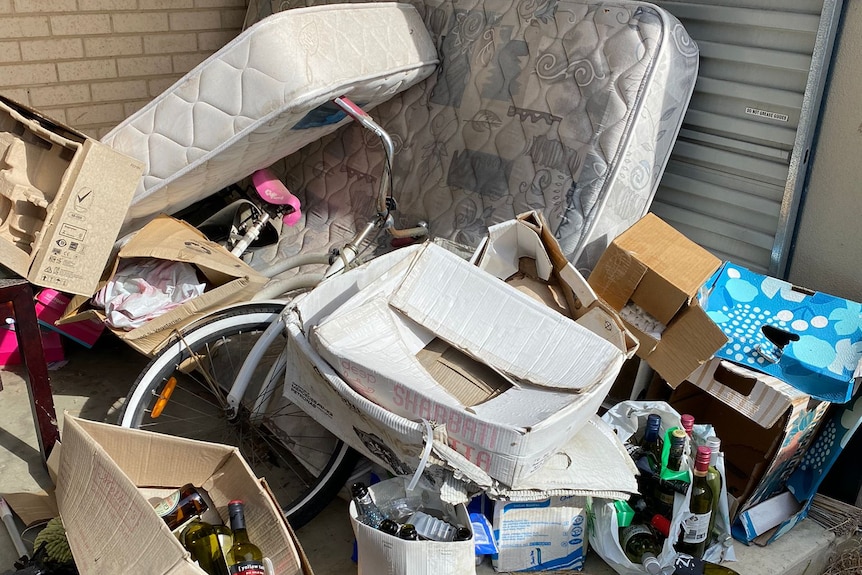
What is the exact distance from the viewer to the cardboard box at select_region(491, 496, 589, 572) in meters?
1.93

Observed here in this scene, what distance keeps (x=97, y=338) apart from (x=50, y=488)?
67 centimetres

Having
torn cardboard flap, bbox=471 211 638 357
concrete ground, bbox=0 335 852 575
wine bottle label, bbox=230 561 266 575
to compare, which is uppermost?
torn cardboard flap, bbox=471 211 638 357

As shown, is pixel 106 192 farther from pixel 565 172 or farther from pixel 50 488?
pixel 565 172

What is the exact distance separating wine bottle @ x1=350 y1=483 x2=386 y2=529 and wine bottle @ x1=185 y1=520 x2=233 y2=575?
Answer: 0.31m

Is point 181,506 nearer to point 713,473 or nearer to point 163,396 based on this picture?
point 163,396

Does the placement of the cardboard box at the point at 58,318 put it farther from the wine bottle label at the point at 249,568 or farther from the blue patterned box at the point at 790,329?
the blue patterned box at the point at 790,329

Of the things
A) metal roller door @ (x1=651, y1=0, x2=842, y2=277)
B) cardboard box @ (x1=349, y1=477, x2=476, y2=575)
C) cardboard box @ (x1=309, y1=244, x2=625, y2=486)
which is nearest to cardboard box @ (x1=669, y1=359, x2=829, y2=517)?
cardboard box @ (x1=309, y1=244, x2=625, y2=486)

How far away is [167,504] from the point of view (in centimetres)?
179

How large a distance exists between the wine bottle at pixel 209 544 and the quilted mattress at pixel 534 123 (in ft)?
4.34

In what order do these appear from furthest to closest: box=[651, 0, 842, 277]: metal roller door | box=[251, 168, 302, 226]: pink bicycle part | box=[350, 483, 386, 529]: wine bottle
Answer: box=[251, 168, 302, 226]: pink bicycle part → box=[651, 0, 842, 277]: metal roller door → box=[350, 483, 386, 529]: wine bottle

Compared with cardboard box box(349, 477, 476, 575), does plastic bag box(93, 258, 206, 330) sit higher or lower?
higher

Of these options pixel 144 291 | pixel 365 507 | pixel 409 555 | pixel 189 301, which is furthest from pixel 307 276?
pixel 409 555

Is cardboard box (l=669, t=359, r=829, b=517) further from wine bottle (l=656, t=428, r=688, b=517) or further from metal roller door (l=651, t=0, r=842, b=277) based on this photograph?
metal roller door (l=651, t=0, r=842, b=277)

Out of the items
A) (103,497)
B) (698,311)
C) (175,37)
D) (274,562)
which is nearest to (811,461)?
(698,311)
